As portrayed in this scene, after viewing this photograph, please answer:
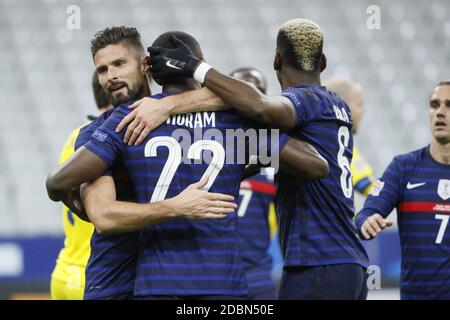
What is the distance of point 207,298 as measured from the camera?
11.3 ft

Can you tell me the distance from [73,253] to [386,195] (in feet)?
6.47

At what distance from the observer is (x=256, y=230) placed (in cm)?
591

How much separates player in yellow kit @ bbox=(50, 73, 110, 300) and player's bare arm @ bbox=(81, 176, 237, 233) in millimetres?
1606

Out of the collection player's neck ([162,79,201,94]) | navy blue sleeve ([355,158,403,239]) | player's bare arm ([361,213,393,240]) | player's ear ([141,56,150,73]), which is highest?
player's ear ([141,56,150,73])

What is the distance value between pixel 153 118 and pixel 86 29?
340 inches

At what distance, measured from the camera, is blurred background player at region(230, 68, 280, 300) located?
231 inches

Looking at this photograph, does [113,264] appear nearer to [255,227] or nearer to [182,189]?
[182,189]

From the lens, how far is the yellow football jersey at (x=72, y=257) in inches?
205

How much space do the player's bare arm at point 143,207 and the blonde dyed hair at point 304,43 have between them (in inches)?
32.1

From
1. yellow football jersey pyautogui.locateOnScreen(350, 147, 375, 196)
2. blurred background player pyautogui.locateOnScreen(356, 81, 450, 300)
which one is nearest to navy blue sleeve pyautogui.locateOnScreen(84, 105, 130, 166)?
blurred background player pyautogui.locateOnScreen(356, 81, 450, 300)

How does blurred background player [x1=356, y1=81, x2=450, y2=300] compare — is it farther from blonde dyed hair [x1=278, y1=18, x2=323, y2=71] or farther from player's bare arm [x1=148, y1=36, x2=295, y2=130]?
player's bare arm [x1=148, y1=36, x2=295, y2=130]

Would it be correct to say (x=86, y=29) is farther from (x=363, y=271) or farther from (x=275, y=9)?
(x=363, y=271)

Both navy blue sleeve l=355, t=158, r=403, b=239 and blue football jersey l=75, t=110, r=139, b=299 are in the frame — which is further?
navy blue sleeve l=355, t=158, r=403, b=239

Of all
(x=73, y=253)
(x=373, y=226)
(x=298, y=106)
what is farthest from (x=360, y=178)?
(x=298, y=106)
